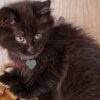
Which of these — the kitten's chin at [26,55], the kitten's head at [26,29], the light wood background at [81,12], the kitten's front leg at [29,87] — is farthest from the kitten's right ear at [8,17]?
the light wood background at [81,12]

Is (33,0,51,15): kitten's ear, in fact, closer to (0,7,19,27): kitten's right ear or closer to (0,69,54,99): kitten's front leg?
(0,7,19,27): kitten's right ear

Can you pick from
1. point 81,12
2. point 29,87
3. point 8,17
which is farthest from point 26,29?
point 81,12

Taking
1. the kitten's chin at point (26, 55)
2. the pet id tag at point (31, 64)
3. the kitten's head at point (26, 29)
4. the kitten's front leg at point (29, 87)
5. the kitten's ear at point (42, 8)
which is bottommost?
the kitten's front leg at point (29, 87)

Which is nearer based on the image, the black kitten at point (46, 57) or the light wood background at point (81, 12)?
the black kitten at point (46, 57)

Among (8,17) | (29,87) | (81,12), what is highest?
(8,17)

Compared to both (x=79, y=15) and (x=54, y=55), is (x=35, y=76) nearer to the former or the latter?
(x=54, y=55)

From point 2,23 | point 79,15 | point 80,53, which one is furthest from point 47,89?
point 79,15

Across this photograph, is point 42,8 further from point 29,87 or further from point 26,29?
point 29,87

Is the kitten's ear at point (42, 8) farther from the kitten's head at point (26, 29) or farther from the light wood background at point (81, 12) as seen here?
the light wood background at point (81, 12)
